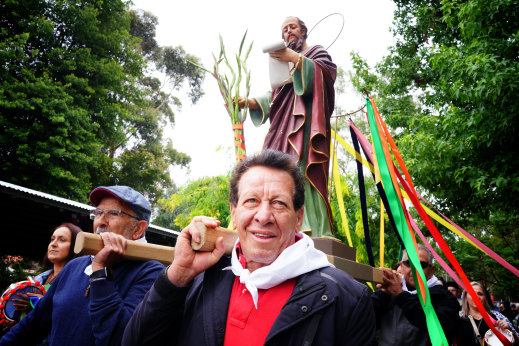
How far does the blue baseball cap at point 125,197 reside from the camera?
6.99 ft

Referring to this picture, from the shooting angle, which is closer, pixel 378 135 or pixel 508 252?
pixel 378 135

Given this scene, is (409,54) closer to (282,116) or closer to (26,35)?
(282,116)

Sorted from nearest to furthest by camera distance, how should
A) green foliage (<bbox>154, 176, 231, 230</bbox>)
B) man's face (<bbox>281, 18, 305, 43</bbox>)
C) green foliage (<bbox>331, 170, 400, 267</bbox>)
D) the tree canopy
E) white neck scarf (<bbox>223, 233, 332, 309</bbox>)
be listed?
white neck scarf (<bbox>223, 233, 332, 309</bbox>)
man's face (<bbox>281, 18, 305, 43</bbox>)
green foliage (<bbox>331, 170, 400, 267</bbox>)
green foliage (<bbox>154, 176, 231, 230</bbox>)
the tree canopy

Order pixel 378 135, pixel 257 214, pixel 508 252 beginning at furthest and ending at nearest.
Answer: pixel 508 252, pixel 378 135, pixel 257 214

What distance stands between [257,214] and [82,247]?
0.67 meters

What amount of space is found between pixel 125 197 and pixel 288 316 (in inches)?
46.2

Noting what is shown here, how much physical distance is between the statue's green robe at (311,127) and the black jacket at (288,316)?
2.13m

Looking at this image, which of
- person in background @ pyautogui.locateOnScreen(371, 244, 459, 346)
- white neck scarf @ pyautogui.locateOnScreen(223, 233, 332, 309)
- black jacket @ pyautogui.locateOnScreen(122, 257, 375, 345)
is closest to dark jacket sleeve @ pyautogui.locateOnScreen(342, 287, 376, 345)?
black jacket @ pyautogui.locateOnScreen(122, 257, 375, 345)

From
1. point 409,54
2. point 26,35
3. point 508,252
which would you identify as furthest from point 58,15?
point 508,252

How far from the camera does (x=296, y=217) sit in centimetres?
171

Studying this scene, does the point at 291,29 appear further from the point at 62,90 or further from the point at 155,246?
the point at 62,90

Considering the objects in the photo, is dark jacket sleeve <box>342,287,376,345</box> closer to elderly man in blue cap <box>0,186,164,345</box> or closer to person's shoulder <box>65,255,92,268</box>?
elderly man in blue cap <box>0,186,164,345</box>

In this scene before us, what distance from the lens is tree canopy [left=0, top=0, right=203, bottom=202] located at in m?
12.6

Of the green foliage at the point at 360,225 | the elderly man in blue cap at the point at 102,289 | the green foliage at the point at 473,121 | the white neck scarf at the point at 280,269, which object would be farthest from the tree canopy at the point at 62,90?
the white neck scarf at the point at 280,269
